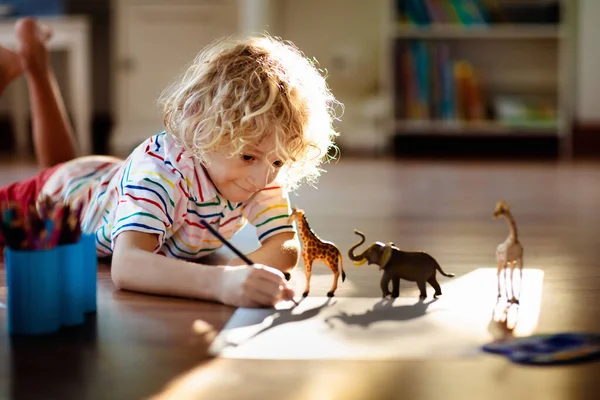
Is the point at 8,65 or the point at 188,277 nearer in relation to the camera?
the point at 188,277

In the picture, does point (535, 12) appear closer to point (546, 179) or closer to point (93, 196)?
point (546, 179)

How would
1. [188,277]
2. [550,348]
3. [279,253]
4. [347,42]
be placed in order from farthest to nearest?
1. [347,42]
2. [279,253]
3. [188,277]
4. [550,348]

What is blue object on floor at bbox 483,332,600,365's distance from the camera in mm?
970

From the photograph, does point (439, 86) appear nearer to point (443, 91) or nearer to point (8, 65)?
point (443, 91)

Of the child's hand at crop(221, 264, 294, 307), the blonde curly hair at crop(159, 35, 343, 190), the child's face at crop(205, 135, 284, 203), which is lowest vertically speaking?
the child's hand at crop(221, 264, 294, 307)

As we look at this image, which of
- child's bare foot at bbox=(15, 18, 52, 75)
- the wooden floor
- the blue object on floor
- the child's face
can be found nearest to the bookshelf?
the wooden floor

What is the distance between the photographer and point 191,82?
4.16ft

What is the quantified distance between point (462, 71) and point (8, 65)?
6.94 feet

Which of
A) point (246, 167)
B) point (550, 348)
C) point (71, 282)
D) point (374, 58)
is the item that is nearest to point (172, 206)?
point (246, 167)

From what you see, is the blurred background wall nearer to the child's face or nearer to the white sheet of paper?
the child's face

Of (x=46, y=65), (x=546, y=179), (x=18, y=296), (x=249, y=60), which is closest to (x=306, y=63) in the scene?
(x=249, y=60)

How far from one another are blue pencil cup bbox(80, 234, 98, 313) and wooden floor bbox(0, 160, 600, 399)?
0.06 feet

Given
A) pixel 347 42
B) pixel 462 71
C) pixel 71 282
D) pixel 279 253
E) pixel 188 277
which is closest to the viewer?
pixel 71 282

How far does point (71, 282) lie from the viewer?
1.10m
